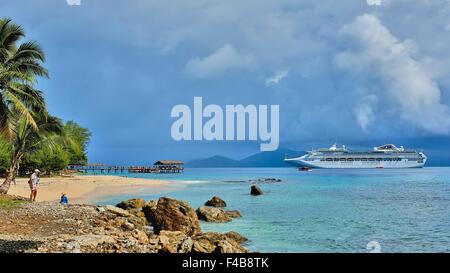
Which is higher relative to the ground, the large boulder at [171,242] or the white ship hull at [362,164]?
Answer: the white ship hull at [362,164]

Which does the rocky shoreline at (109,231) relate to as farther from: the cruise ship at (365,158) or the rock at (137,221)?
the cruise ship at (365,158)

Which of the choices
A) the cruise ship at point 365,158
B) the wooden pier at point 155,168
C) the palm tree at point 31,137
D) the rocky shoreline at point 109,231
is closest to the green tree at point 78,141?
the wooden pier at point 155,168

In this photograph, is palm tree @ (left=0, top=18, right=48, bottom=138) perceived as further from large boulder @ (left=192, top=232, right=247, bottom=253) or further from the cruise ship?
the cruise ship

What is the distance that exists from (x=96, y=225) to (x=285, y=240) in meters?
5.80

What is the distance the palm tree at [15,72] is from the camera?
13.1 meters

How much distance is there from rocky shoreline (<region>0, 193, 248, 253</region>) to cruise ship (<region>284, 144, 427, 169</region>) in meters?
81.6

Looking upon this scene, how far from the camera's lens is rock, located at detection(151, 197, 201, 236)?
44.1ft

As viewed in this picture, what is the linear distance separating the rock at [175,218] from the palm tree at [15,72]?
4685 mm

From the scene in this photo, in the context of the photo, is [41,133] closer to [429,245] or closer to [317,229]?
[317,229]

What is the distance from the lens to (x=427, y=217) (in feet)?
71.4

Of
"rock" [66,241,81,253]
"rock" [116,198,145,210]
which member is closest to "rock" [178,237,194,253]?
"rock" [66,241,81,253]

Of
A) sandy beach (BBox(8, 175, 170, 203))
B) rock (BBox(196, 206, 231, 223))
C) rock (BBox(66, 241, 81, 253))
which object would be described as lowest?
Result: rock (BBox(196, 206, 231, 223))

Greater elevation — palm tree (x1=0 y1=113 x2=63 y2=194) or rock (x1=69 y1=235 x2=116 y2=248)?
palm tree (x1=0 y1=113 x2=63 y2=194)
